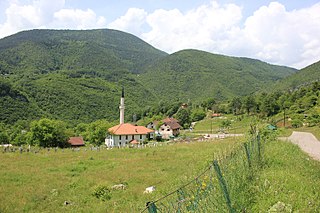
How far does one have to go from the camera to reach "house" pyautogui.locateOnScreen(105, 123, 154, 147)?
58.5 m

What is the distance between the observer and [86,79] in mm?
163625

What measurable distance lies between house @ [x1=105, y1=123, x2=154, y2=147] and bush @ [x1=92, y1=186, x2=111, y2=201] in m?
45.0

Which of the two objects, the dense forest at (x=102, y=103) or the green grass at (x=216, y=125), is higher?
the dense forest at (x=102, y=103)

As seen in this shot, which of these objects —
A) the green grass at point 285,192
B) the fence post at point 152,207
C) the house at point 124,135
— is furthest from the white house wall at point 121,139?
the fence post at point 152,207

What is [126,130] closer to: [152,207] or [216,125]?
[216,125]

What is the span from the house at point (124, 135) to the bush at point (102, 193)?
148ft

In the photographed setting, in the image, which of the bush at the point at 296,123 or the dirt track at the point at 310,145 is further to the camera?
the bush at the point at 296,123

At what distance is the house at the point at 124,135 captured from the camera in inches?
2304

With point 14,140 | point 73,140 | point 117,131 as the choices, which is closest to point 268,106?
point 117,131

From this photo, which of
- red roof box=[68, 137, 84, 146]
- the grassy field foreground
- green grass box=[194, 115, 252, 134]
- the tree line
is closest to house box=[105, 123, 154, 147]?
the tree line

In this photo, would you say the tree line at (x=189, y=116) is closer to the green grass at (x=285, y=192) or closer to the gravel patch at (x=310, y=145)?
the gravel patch at (x=310, y=145)

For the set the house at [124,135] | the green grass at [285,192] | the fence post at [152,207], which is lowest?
the house at [124,135]

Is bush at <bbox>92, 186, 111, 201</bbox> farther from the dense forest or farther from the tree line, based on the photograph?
the dense forest

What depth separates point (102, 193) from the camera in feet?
38.2
